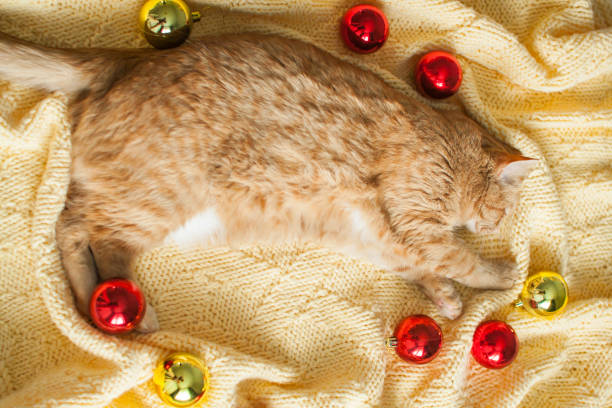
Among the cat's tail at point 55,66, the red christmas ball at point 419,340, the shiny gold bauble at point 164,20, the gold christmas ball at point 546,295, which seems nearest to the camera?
the cat's tail at point 55,66

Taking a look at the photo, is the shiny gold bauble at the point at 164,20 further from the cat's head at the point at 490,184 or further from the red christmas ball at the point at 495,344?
the red christmas ball at the point at 495,344

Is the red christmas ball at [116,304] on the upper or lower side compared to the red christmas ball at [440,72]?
lower

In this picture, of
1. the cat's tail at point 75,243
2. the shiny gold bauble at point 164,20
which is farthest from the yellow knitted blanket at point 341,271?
the shiny gold bauble at point 164,20

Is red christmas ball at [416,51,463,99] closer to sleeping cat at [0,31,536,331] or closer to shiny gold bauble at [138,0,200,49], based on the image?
sleeping cat at [0,31,536,331]

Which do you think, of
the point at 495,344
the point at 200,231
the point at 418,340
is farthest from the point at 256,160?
the point at 495,344

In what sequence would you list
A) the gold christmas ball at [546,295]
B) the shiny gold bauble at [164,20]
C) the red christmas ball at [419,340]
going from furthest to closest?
the gold christmas ball at [546,295] → the red christmas ball at [419,340] → the shiny gold bauble at [164,20]

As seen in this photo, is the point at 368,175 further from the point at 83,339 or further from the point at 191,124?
the point at 83,339

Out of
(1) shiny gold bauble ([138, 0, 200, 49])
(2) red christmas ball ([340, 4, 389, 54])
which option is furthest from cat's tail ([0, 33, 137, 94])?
(2) red christmas ball ([340, 4, 389, 54])
